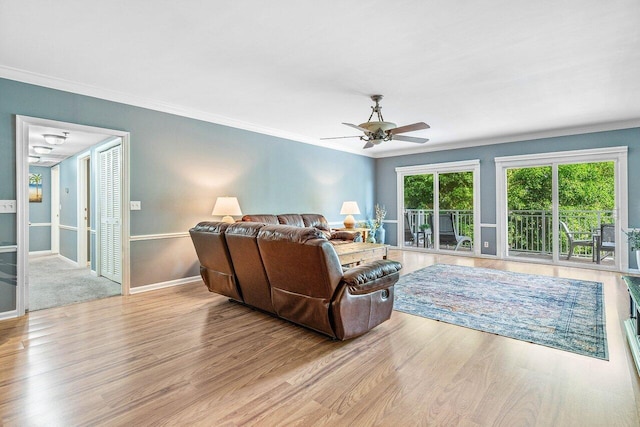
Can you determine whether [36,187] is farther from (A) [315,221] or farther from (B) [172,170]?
(A) [315,221]

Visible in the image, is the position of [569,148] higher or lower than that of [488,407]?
higher

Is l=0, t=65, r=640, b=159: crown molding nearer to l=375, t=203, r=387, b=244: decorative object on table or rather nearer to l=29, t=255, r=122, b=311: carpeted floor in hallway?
l=375, t=203, r=387, b=244: decorative object on table

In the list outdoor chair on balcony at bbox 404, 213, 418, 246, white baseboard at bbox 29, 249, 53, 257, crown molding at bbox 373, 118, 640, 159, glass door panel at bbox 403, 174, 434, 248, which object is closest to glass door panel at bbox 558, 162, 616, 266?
crown molding at bbox 373, 118, 640, 159

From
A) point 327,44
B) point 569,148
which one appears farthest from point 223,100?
point 569,148

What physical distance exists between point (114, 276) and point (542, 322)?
5.43 m

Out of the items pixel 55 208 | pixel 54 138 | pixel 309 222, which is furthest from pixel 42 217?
pixel 309 222

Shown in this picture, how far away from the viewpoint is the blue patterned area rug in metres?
2.71

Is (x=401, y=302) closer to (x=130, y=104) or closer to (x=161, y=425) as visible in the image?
(x=161, y=425)

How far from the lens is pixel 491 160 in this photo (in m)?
6.66

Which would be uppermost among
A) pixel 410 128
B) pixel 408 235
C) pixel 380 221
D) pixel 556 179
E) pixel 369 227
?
pixel 410 128

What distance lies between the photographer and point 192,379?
205 cm

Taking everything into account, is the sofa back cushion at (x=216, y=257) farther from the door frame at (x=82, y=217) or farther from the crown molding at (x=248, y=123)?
the door frame at (x=82, y=217)

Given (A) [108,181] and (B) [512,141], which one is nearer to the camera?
(A) [108,181]

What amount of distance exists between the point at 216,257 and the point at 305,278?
52.0 inches
